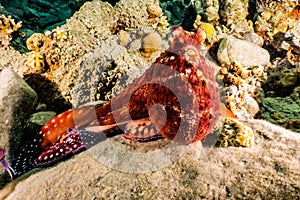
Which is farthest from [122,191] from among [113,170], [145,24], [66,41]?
[145,24]

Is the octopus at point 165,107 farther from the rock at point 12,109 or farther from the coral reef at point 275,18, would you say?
the coral reef at point 275,18

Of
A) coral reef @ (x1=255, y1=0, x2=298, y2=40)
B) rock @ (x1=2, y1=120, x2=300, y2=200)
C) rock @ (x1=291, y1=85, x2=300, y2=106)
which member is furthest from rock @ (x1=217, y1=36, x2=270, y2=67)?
rock @ (x1=2, y1=120, x2=300, y2=200)

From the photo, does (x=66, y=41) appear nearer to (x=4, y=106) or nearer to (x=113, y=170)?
(x=4, y=106)

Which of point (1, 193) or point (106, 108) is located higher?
point (106, 108)

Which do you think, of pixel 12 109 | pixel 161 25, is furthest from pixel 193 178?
pixel 161 25

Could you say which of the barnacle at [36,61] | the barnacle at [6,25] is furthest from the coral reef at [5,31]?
the barnacle at [36,61]
